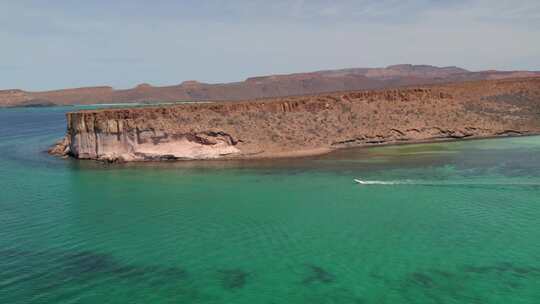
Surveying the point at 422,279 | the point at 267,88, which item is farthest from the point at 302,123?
the point at 267,88

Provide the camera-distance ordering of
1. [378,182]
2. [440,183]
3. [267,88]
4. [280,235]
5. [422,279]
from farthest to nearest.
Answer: [267,88] → [378,182] → [440,183] → [280,235] → [422,279]

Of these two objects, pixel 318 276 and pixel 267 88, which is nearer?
pixel 318 276

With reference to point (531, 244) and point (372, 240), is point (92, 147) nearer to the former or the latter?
point (372, 240)

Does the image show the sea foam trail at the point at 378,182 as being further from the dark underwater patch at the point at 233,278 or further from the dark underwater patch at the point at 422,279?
the dark underwater patch at the point at 233,278

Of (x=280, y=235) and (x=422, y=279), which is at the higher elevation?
(x=280, y=235)

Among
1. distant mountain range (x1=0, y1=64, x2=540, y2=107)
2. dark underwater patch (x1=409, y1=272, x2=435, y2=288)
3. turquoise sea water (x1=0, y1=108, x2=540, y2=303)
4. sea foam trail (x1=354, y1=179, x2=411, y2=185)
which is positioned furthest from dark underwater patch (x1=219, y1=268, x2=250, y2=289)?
distant mountain range (x1=0, y1=64, x2=540, y2=107)

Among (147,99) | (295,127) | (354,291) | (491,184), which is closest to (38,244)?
(354,291)

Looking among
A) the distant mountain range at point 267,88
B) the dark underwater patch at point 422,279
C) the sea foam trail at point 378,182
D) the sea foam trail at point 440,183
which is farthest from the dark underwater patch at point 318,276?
the distant mountain range at point 267,88

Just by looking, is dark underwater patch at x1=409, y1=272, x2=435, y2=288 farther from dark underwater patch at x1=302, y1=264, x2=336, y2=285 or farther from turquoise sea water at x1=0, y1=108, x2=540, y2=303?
dark underwater patch at x1=302, y1=264, x2=336, y2=285

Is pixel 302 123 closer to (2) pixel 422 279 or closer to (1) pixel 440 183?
(1) pixel 440 183
